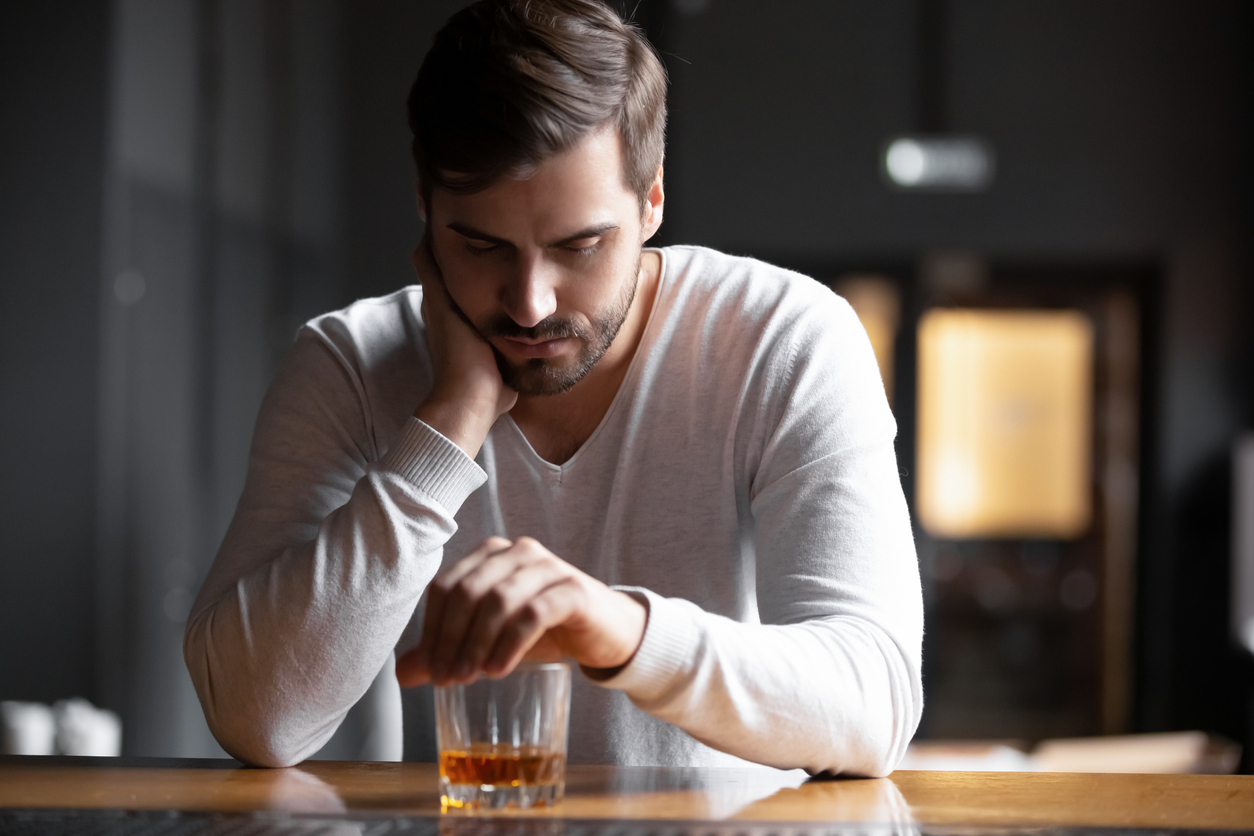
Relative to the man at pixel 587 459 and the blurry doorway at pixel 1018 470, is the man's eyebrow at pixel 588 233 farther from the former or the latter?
the blurry doorway at pixel 1018 470

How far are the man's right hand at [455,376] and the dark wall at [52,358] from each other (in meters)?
2.01

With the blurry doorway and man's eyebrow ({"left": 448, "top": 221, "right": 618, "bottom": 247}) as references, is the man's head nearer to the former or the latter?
man's eyebrow ({"left": 448, "top": 221, "right": 618, "bottom": 247})

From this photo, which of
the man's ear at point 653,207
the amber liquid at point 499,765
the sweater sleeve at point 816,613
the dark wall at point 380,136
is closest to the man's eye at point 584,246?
the man's ear at point 653,207

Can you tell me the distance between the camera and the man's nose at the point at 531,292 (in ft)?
3.58

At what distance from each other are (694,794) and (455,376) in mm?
475

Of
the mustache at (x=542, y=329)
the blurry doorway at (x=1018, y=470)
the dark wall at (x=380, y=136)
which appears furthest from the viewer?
the blurry doorway at (x=1018, y=470)

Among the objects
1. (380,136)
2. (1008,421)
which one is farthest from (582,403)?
(1008,421)

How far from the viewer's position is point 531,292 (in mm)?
1095

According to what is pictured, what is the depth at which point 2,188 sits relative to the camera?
115 inches

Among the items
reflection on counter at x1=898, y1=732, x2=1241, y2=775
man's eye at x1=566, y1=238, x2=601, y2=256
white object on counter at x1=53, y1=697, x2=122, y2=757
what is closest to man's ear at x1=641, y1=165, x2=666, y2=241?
man's eye at x1=566, y1=238, x2=601, y2=256

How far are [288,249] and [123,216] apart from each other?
1.20 metres

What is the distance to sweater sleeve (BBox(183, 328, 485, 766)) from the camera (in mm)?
1030

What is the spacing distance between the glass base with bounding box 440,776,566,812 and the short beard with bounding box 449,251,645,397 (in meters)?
0.46

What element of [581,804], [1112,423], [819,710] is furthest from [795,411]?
[1112,423]
